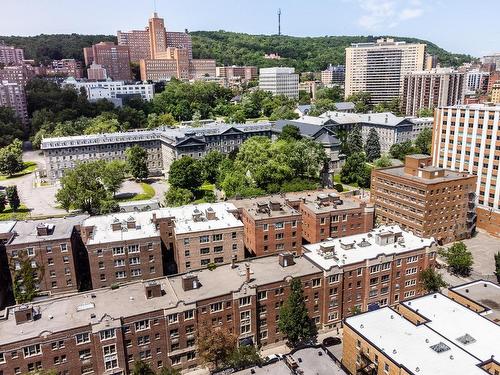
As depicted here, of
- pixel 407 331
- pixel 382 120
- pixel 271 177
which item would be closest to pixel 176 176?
pixel 271 177

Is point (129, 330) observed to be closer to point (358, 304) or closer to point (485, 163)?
point (358, 304)

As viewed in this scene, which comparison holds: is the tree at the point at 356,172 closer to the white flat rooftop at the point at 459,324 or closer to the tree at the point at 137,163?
the tree at the point at 137,163

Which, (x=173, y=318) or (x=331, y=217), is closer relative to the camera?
(x=173, y=318)

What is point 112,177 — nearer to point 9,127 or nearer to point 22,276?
point 22,276

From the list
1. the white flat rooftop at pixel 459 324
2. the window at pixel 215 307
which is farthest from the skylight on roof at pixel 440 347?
the window at pixel 215 307

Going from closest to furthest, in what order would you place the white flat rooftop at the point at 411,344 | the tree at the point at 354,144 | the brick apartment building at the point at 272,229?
the white flat rooftop at the point at 411,344 → the brick apartment building at the point at 272,229 → the tree at the point at 354,144

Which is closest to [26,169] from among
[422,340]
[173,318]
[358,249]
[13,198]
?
[13,198]

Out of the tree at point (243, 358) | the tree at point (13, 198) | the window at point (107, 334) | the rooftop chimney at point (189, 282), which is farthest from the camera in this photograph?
the tree at point (13, 198)
